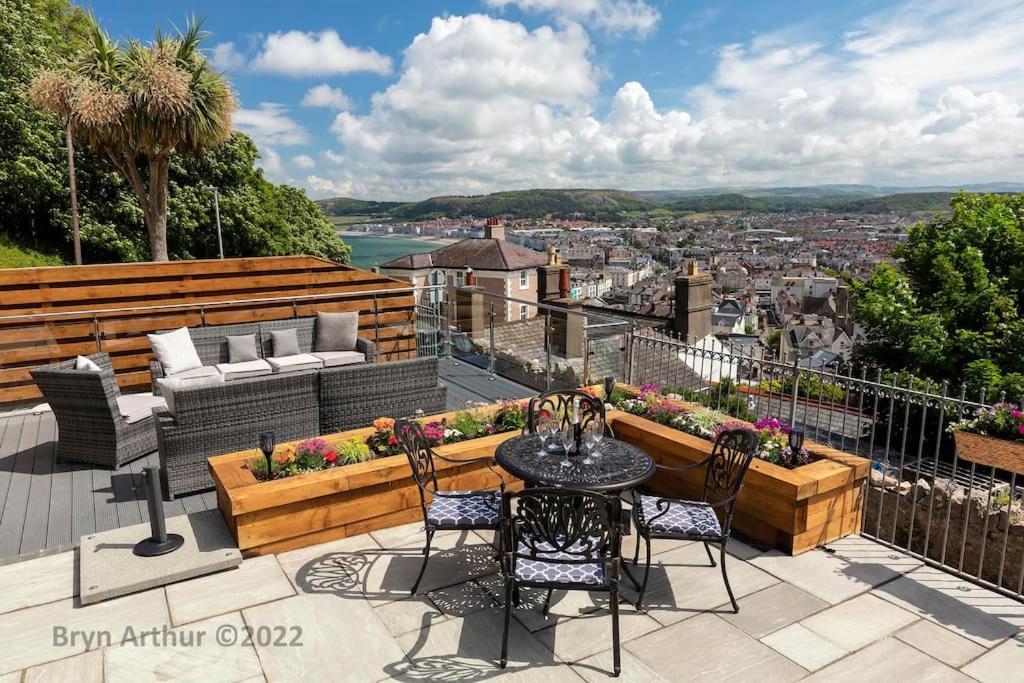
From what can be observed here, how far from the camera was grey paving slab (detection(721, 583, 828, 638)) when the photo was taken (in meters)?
2.82

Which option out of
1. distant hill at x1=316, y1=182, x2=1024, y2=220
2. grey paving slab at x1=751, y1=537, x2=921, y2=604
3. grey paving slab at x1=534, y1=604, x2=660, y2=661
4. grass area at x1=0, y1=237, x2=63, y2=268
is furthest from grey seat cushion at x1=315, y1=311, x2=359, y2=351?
distant hill at x1=316, y1=182, x2=1024, y2=220

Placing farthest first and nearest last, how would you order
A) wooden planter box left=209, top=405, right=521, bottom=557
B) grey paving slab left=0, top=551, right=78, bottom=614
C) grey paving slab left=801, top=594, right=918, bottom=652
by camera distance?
wooden planter box left=209, top=405, right=521, bottom=557 → grey paving slab left=0, top=551, right=78, bottom=614 → grey paving slab left=801, top=594, right=918, bottom=652

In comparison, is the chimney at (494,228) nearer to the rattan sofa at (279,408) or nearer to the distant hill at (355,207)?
the rattan sofa at (279,408)

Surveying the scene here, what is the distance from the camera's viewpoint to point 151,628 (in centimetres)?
280

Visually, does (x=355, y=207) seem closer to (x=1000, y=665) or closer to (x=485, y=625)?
(x=485, y=625)

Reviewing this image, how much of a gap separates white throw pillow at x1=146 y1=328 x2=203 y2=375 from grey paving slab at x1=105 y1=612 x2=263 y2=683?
3663 mm

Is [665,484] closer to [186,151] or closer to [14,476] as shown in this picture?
[14,476]

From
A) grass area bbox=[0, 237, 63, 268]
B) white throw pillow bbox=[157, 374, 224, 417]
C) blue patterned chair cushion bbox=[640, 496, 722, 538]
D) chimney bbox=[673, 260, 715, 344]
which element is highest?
grass area bbox=[0, 237, 63, 268]

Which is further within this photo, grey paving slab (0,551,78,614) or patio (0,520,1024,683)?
grey paving slab (0,551,78,614)

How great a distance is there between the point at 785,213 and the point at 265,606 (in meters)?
128

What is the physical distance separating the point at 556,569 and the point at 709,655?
79cm

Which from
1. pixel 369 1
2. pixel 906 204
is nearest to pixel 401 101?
pixel 369 1

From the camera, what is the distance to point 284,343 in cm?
656

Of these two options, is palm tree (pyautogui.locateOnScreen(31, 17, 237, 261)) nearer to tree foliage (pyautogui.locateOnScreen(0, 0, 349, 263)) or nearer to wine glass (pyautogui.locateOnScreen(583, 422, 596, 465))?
tree foliage (pyautogui.locateOnScreen(0, 0, 349, 263))
